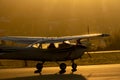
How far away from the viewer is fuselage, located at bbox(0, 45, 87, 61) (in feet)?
80.8

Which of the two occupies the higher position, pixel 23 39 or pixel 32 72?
pixel 23 39

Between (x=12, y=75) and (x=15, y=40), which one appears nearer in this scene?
(x=12, y=75)

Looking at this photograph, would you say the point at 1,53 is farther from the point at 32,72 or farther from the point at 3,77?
the point at 32,72

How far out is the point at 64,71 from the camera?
A: 26.6m

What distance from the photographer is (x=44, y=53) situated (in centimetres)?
2586

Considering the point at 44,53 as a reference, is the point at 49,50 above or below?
above

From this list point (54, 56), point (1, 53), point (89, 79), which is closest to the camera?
point (89, 79)

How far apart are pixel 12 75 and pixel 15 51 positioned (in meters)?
1.71

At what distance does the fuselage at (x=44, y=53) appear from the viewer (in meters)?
24.6

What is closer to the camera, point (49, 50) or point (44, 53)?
point (44, 53)

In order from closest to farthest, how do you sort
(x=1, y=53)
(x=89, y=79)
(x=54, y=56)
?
(x=89, y=79) → (x=1, y=53) → (x=54, y=56)

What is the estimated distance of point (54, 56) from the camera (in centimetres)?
2622

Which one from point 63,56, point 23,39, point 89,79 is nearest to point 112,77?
point 89,79

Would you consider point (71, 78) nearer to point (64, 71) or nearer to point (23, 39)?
point (64, 71)
